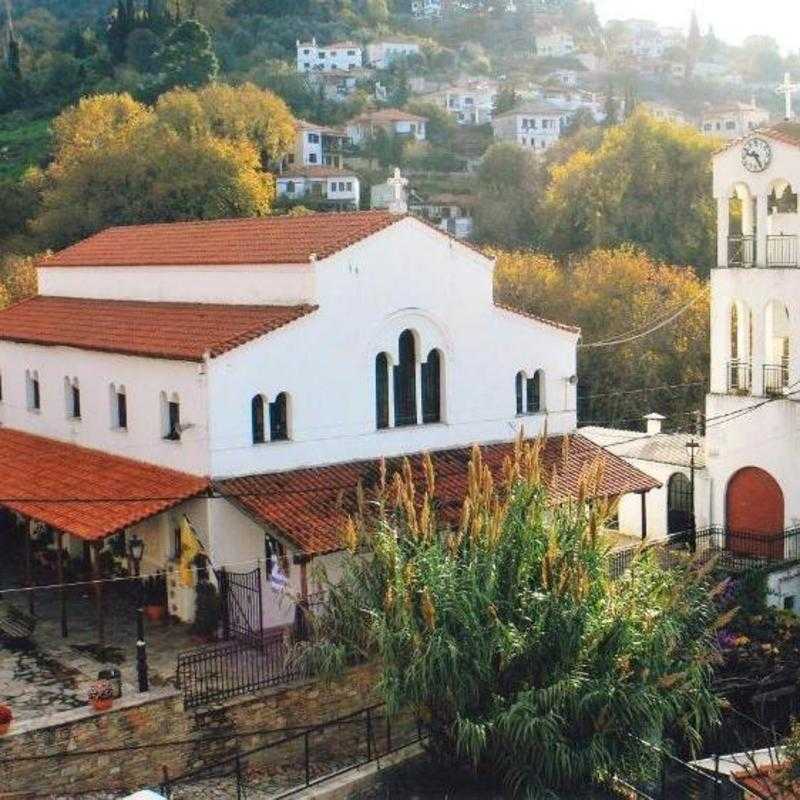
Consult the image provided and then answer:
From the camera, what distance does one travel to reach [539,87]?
155375mm

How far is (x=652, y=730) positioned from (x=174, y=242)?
18218 millimetres

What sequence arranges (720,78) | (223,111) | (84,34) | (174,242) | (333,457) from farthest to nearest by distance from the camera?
(720,78)
(84,34)
(223,111)
(174,242)
(333,457)

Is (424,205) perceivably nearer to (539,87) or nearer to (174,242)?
(174,242)

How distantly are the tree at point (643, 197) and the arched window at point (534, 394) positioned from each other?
125 ft

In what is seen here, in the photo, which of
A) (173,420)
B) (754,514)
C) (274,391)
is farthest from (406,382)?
(754,514)

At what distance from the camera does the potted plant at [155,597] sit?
935 inches

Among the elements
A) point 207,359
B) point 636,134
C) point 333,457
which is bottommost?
point 333,457

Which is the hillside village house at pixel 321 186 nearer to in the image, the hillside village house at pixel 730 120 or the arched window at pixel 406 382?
the hillside village house at pixel 730 120

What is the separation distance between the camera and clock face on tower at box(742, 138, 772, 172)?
90.3 feet

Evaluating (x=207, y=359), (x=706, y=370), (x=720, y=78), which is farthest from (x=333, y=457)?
(x=720, y=78)

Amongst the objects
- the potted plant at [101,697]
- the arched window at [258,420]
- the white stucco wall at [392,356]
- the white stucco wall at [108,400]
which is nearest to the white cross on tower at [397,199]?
the white stucco wall at [392,356]

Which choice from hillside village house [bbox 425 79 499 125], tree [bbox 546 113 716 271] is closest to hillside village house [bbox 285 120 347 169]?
tree [bbox 546 113 716 271]

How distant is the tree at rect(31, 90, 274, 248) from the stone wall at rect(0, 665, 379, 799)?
4301 centimetres

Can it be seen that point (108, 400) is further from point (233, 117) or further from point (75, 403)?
point (233, 117)
